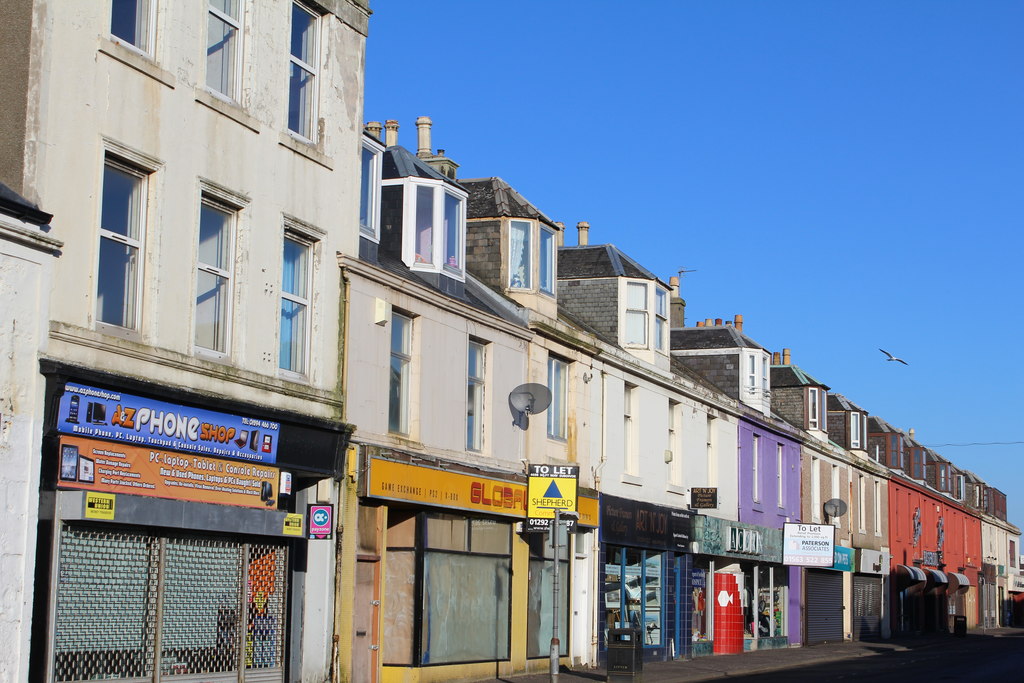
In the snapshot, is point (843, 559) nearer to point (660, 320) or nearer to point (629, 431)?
point (660, 320)

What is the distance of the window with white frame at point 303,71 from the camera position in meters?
19.7

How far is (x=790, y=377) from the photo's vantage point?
48781mm

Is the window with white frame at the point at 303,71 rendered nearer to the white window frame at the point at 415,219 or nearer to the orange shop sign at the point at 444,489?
the white window frame at the point at 415,219

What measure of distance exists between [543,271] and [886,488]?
111 feet

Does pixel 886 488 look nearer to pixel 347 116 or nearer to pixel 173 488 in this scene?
pixel 347 116

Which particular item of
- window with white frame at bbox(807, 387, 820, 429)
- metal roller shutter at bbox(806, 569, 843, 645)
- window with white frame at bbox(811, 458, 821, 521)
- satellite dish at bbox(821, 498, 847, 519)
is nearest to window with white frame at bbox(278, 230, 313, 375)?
metal roller shutter at bbox(806, 569, 843, 645)

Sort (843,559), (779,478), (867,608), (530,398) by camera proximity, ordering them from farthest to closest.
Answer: (867,608), (843,559), (779,478), (530,398)

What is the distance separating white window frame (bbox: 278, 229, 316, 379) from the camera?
19141mm

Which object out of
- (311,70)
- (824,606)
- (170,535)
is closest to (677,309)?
(824,606)

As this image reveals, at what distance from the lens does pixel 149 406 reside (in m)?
15.9

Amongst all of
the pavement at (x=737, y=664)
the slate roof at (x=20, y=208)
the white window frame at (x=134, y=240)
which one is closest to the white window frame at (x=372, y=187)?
the white window frame at (x=134, y=240)

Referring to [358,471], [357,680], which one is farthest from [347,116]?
[357,680]

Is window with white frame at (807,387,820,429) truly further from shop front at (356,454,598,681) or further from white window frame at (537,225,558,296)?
shop front at (356,454,598,681)

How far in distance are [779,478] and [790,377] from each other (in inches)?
272
